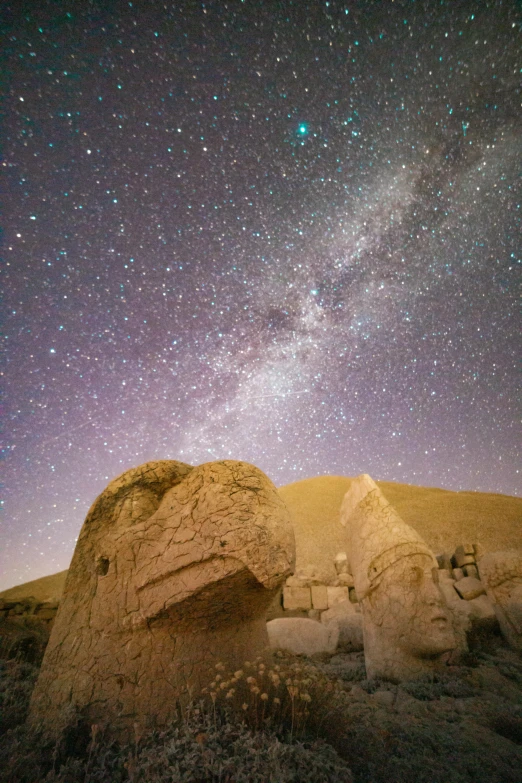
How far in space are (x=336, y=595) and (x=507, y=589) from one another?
7.04 meters

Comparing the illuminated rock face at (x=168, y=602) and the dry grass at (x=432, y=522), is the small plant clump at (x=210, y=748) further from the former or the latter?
the dry grass at (x=432, y=522)

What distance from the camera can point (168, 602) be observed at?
275 cm

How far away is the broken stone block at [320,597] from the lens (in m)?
12.1

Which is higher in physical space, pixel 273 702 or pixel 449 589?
pixel 273 702

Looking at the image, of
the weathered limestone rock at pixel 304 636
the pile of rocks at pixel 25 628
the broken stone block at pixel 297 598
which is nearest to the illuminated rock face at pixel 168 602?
the pile of rocks at pixel 25 628

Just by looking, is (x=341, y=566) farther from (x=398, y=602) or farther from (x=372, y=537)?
(x=398, y=602)

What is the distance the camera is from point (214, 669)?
2891mm

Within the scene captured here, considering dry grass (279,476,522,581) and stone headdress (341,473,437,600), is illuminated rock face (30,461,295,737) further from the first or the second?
dry grass (279,476,522,581)

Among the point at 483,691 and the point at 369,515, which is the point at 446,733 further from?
the point at 369,515

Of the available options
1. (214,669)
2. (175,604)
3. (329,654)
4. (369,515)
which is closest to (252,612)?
(214,669)

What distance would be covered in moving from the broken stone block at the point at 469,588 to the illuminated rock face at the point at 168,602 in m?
8.78

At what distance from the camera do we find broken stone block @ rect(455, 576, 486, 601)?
9344mm

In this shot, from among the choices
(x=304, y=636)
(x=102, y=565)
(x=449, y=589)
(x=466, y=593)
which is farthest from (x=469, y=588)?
(x=102, y=565)

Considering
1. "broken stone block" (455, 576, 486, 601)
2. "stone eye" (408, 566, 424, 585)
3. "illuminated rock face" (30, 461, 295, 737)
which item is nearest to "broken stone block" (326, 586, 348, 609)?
"broken stone block" (455, 576, 486, 601)
